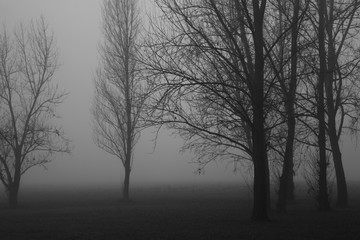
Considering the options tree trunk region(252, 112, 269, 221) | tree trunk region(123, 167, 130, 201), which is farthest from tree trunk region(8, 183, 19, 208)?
tree trunk region(252, 112, 269, 221)

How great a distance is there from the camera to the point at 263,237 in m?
9.98

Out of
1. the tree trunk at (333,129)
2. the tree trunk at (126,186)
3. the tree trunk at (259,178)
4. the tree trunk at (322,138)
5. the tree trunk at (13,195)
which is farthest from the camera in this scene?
the tree trunk at (126,186)

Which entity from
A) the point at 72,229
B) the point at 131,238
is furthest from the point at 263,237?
the point at 72,229

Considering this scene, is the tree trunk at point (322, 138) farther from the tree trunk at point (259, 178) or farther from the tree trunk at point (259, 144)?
the tree trunk at point (259, 178)

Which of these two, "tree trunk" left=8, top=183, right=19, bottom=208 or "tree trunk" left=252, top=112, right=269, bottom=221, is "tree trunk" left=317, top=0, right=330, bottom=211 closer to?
"tree trunk" left=252, top=112, right=269, bottom=221

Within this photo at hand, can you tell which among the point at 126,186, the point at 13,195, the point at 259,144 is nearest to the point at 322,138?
the point at 259,144

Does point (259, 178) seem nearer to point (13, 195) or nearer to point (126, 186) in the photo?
point (13, 195)

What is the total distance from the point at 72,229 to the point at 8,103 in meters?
20.2

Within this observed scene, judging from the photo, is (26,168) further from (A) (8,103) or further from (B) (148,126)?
(B) (148,126)

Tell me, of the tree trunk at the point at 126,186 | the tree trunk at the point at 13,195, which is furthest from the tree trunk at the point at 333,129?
the tree trunk at the point at 13,195

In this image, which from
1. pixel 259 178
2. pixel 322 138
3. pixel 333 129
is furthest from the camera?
pixel 333 129

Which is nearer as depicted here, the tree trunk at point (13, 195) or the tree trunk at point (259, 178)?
the tree trunk at point (259, 178)

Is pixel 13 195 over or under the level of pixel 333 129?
under

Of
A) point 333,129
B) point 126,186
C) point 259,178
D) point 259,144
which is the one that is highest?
point 333,129
